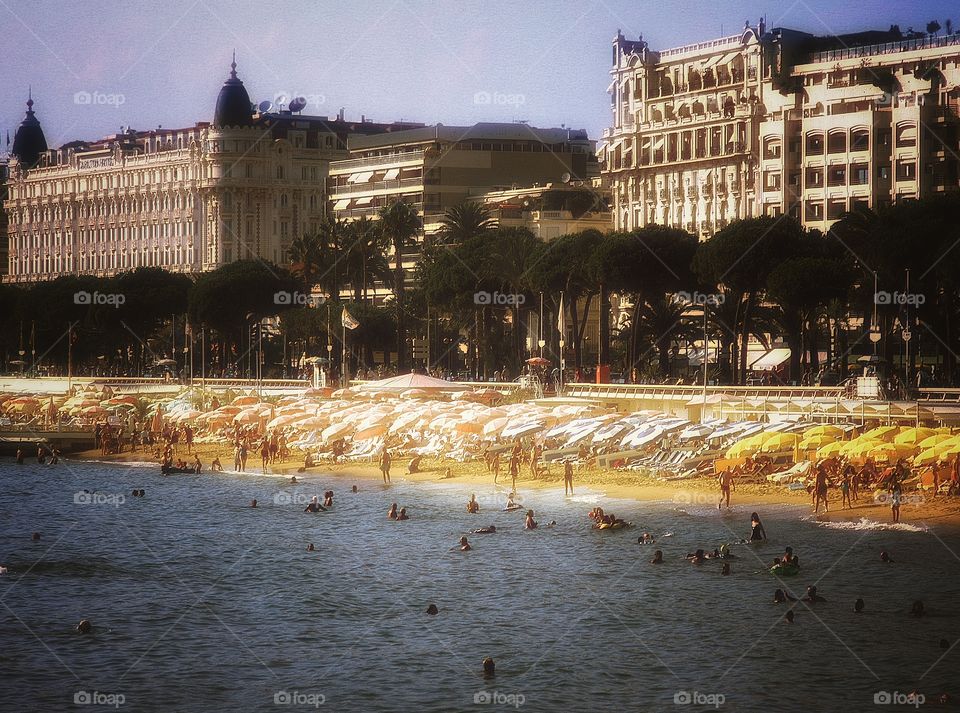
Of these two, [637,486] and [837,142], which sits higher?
[837,142]

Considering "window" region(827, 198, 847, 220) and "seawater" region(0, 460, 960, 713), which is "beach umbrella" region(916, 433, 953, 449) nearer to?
"seawater" region(0, 460, 960, 713)

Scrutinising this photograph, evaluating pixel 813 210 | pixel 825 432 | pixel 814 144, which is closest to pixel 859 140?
pixel 814 144

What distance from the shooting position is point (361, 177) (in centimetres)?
19750

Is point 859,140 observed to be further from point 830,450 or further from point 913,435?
point 830,450

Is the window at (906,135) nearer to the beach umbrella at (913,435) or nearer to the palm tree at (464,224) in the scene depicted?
the palm tree at (464,224)

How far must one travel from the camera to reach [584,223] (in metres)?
163

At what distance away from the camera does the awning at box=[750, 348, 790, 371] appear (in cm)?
12362

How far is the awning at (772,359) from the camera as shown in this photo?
124 m

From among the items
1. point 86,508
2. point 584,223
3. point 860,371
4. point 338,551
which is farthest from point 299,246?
point 338,551

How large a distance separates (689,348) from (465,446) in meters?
51.8

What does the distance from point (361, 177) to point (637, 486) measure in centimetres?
12761

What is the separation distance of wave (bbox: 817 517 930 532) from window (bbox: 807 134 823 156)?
77.1 metres

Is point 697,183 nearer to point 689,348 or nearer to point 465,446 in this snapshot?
point 689,348

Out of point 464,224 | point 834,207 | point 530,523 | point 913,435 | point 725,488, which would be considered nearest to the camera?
point 530,523
